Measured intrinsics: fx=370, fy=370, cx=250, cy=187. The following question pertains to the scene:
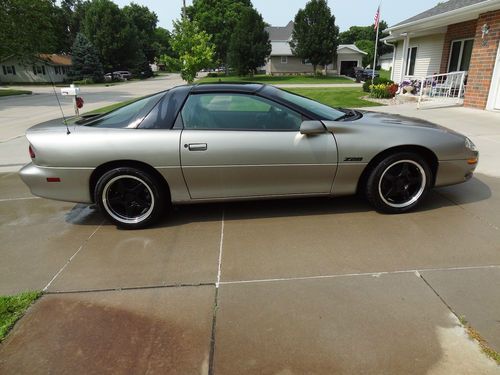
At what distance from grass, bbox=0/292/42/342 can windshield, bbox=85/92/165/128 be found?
1.76m

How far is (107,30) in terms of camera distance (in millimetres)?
49969

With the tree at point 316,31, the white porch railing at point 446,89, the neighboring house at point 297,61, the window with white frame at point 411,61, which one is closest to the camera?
the white porch railing at point 446,89

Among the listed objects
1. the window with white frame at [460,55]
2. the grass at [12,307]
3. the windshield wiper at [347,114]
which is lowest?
the grass at [12,307]

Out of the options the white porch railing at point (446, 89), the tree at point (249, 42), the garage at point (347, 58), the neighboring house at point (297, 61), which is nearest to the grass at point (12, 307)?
the white porch railing at point (446, 89)

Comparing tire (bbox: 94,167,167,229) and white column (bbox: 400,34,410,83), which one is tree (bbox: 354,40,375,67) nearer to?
white column (bbox: 400,34,410,83)

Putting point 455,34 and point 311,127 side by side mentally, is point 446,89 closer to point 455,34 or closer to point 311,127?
point 455,34

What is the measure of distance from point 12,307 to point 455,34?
54.9ft

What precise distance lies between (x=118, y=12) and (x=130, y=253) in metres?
57.0

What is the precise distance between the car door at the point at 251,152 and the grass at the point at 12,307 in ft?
5.37

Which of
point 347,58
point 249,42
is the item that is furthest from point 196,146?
point 347,58

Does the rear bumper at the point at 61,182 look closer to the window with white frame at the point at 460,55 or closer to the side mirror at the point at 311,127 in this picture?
the side mirror at the point at 311,127

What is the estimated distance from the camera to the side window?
3.71 meters

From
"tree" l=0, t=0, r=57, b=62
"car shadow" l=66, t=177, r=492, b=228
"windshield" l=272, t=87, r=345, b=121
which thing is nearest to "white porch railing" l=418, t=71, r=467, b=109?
"car shadow" l=66, t=177, r=492, b=228

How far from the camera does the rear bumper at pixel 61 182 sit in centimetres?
364
